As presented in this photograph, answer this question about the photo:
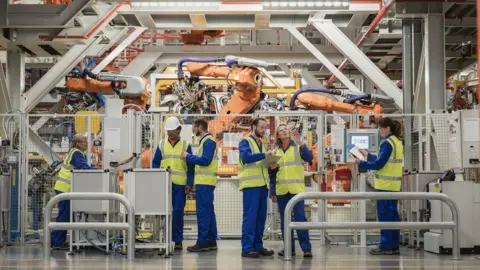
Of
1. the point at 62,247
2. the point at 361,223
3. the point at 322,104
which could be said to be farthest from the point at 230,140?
the point at 361,223

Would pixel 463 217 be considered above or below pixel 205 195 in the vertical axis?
below

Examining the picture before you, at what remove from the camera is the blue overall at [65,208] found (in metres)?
10.7

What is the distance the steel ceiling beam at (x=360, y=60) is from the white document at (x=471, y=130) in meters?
3.25

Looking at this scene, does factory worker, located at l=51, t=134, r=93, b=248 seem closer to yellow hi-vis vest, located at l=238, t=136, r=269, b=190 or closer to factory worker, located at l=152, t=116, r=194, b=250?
factory worker, located at l=152, t=116, r=194, b=250

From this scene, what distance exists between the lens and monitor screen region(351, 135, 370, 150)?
11242 millimetres

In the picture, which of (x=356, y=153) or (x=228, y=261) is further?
(x=356, y=153)

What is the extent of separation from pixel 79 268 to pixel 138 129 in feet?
9.97

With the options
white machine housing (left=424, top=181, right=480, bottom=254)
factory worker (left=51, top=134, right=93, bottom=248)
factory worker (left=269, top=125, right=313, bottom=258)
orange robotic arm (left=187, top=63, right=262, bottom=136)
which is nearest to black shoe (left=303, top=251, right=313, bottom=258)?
factory worker (left=269, top=125, right=313, bottom=258)

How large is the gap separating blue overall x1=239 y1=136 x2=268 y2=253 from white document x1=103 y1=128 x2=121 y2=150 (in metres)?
2.07

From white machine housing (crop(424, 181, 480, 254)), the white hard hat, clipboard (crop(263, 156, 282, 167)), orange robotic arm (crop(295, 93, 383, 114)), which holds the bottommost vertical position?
white machine housing (crop(424, 181, 480, 254))

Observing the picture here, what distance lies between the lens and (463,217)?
10062 millimetres

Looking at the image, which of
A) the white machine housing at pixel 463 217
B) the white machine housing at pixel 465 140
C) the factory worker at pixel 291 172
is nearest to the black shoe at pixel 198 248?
the factory worker at pixel 291 172

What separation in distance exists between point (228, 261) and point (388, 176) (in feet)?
8.13

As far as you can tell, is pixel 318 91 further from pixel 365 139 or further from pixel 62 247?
pixel 62 247
